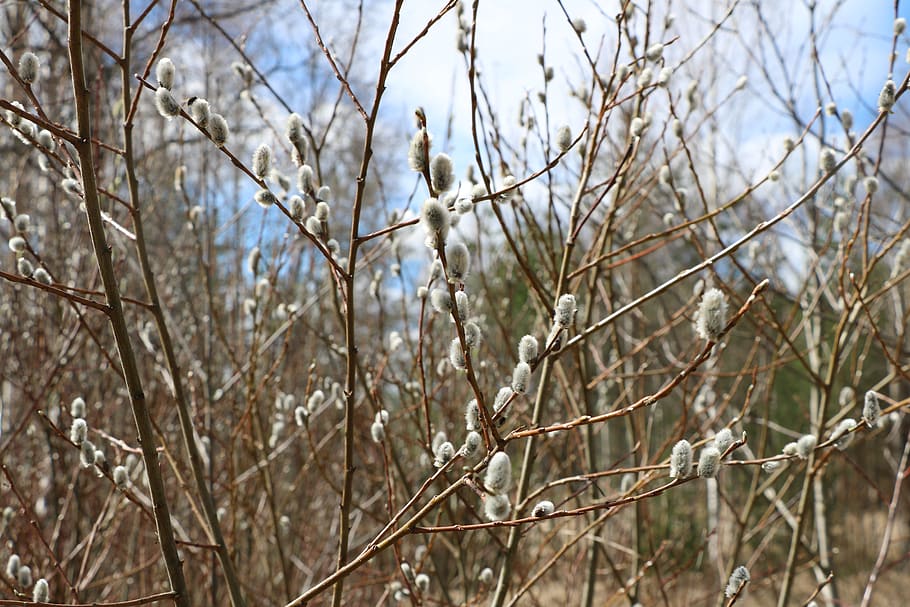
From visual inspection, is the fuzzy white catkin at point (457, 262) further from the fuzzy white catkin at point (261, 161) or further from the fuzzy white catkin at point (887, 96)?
the fuzzy white catkin at point (887, 96)

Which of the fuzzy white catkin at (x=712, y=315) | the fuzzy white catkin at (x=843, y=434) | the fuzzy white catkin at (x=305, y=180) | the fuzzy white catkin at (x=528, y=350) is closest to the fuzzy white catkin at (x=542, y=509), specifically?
the fuzzy white catkin at (x=528, y=350)

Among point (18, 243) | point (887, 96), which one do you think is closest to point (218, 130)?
point (18, 243)

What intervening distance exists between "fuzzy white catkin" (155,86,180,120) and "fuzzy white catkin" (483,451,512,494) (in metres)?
0.74

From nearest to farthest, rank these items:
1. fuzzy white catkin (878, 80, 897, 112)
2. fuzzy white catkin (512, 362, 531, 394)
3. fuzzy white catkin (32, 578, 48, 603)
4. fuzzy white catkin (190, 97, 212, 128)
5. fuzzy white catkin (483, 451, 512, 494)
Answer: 1. fuzzy white catkin (483, 451, 512, 494)
2. fuzzy white catkin (512, 362, 531, 394)
3. fuzzy white catkin (190, 97, 212, 128)
4. fuzzy white catkin (32, 578, 48, 603)
5. fuzzy white catkin (878, 80, 897, 112)

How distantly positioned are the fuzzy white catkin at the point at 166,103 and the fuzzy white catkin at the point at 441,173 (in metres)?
0.49

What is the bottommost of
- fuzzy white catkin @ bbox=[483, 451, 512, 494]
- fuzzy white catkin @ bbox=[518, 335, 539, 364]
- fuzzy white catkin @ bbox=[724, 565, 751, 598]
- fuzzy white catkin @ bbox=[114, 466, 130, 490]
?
fuzzy white catkin @ bbox=[724, 565, 751, 598]

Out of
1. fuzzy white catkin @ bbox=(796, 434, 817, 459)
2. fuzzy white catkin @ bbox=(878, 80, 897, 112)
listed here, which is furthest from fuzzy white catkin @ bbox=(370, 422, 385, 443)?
fuzzy white catkin @ bbox=(878, 80, 897, 112)

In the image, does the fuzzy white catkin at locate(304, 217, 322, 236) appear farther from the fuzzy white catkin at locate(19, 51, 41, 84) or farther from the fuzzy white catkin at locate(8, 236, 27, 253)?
the fuzzy white catkin at locate(8, 236, 27, 253)

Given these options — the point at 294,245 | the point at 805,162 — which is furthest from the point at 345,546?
the point at 805,162

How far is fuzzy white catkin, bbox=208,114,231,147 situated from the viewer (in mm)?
1093

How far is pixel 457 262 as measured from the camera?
2.65 feet

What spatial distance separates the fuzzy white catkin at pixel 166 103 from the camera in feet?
3.67

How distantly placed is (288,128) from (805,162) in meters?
3.62

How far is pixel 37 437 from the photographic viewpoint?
3.00 meters
